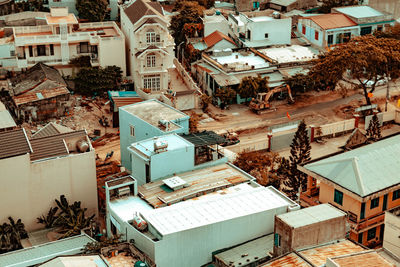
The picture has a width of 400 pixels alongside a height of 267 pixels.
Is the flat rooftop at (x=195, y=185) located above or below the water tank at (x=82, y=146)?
below

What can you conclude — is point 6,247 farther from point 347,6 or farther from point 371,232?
point 347,6

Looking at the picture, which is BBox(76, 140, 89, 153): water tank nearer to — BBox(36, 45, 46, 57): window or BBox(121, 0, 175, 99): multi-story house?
BBox(121, 0, 175, 99): multi-story house

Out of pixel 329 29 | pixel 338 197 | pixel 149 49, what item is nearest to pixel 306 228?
pixel 338 197

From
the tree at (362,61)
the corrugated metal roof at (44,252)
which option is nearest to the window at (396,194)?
the corrugated metal roof at (44,252)

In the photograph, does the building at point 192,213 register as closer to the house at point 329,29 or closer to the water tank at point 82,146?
the water tank at point 82,146

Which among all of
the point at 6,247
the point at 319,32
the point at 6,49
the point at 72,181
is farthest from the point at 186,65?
the point at 6,247

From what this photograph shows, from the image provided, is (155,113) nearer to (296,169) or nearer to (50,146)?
(50,146)
